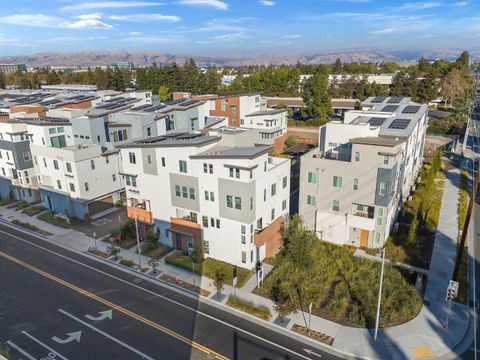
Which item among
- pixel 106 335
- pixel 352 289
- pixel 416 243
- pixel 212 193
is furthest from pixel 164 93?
pixel 352 289

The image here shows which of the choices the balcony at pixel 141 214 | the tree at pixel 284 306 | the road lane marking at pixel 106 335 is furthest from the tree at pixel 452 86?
the road lane marking at pixel 106 335

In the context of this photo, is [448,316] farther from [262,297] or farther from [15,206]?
[15,206]

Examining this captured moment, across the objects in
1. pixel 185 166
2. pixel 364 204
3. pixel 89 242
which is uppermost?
pixel 185 166

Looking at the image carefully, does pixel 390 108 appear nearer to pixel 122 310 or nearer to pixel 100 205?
pixel 100 205

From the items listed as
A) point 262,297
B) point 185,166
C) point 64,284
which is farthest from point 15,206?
point 262,297

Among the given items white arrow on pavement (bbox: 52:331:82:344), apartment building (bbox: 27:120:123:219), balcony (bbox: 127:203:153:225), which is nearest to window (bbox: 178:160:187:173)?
balcony (bbox: 127:203:153:225)

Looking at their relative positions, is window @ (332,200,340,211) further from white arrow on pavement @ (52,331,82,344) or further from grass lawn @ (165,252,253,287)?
white arrow on pavement @ (52,331,82,344)
